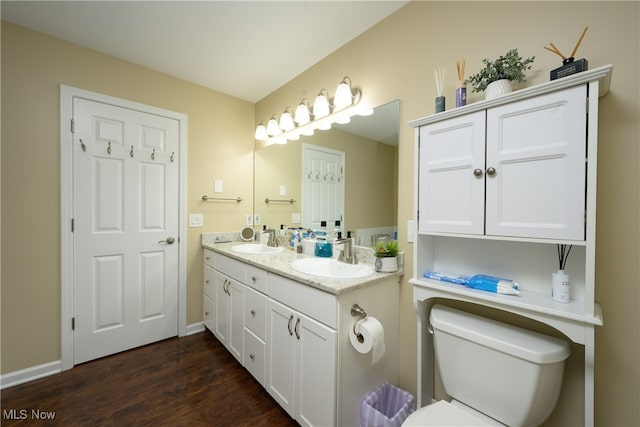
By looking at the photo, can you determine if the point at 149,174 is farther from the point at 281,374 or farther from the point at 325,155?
the point at 281,374

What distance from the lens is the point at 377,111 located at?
1.64m

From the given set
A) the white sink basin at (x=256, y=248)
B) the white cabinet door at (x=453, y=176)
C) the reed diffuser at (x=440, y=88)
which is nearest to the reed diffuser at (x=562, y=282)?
the white cabinet door at (x=453, y=176)

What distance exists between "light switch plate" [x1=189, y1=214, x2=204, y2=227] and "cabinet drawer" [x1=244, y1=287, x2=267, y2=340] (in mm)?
1095

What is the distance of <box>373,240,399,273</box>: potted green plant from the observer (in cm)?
144

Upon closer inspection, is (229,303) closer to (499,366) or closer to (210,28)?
(499,366)

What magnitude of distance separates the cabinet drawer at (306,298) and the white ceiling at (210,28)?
1.62m

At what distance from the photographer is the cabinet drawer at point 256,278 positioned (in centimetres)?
159

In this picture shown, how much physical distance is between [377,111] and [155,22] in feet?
5.13

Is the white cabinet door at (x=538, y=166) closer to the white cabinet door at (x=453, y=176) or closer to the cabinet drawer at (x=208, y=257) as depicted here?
the white cabinet door at (x=453, y=176)

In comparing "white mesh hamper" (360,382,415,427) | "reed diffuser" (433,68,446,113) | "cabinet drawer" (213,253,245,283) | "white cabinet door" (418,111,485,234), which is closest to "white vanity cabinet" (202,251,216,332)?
"cabinet drawer" (213,253,245,283)

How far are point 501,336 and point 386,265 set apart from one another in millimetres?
579

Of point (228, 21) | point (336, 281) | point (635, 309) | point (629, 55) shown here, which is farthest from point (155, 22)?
point (635, 309)

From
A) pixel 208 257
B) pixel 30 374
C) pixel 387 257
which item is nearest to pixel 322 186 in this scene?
pixel 387 257

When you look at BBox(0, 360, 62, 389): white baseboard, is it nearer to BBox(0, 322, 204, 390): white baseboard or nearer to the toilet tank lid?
BBox(0, 322, 204, 390): white baseboard
